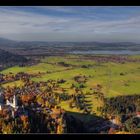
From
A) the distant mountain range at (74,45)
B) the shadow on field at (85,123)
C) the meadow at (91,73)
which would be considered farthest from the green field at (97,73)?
the shadow on field at (85,123)

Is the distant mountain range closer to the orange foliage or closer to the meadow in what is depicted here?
the meadow

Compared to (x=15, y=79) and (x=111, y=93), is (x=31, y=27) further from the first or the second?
(x=111, y=93)

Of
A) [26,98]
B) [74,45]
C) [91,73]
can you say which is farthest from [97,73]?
[26,98]

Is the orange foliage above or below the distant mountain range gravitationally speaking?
below

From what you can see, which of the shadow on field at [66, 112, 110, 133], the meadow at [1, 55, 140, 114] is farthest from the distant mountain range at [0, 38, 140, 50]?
the shadow on field at [66, 112, 110, 133]

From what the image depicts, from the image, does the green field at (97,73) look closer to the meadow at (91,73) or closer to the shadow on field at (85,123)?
the meadow at (91,73)

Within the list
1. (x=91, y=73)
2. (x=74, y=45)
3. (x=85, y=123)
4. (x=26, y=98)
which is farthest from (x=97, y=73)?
(x=26, y=98)

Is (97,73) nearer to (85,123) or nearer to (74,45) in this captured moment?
(74,45)

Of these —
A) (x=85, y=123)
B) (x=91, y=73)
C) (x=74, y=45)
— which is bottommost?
(x=85, y=123)

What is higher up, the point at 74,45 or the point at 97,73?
the point at 74,45

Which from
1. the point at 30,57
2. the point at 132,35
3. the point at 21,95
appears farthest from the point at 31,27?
the point at 132,35

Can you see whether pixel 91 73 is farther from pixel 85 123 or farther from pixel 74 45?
pixel 85 123
